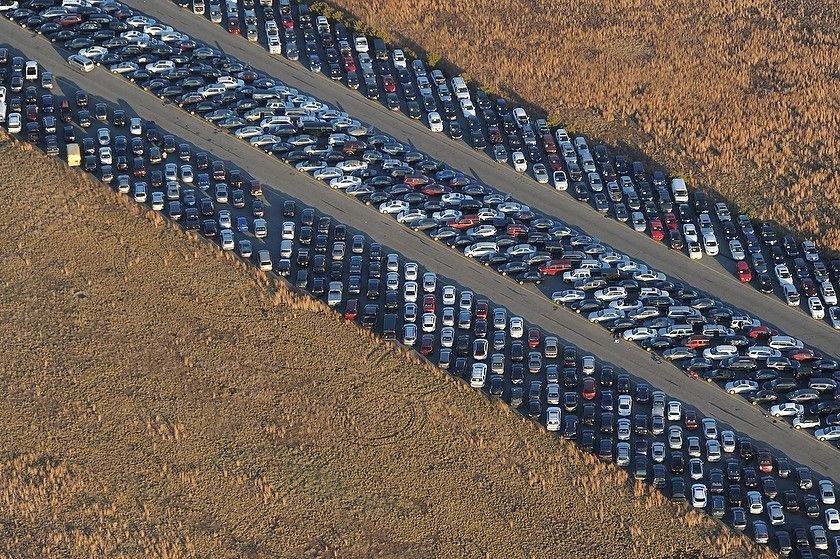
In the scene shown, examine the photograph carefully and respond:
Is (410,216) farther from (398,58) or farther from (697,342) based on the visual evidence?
(697,342)

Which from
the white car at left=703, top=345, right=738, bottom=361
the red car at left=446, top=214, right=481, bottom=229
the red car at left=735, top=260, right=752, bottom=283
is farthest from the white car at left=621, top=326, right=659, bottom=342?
the red car at left=446, top=214, right=481, bottom=229

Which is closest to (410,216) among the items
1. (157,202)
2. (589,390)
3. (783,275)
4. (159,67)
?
(157,202)

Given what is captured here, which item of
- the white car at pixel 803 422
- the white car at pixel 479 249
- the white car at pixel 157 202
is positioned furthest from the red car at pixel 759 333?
the white car at pixel 157 202

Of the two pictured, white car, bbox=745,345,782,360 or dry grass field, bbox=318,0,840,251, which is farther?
dry grass field, bbox=318,0,840,251

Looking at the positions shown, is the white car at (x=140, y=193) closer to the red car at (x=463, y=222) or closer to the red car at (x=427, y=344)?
the red car at (x=463, y=222)

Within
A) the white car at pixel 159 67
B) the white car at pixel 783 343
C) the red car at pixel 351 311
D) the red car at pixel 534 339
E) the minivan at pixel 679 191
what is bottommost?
the red car at pixel 351 311

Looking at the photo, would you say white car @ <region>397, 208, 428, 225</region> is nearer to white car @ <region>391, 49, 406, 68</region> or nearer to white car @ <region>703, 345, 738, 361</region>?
white car @ <region>391, 49, 406, 68</region>
